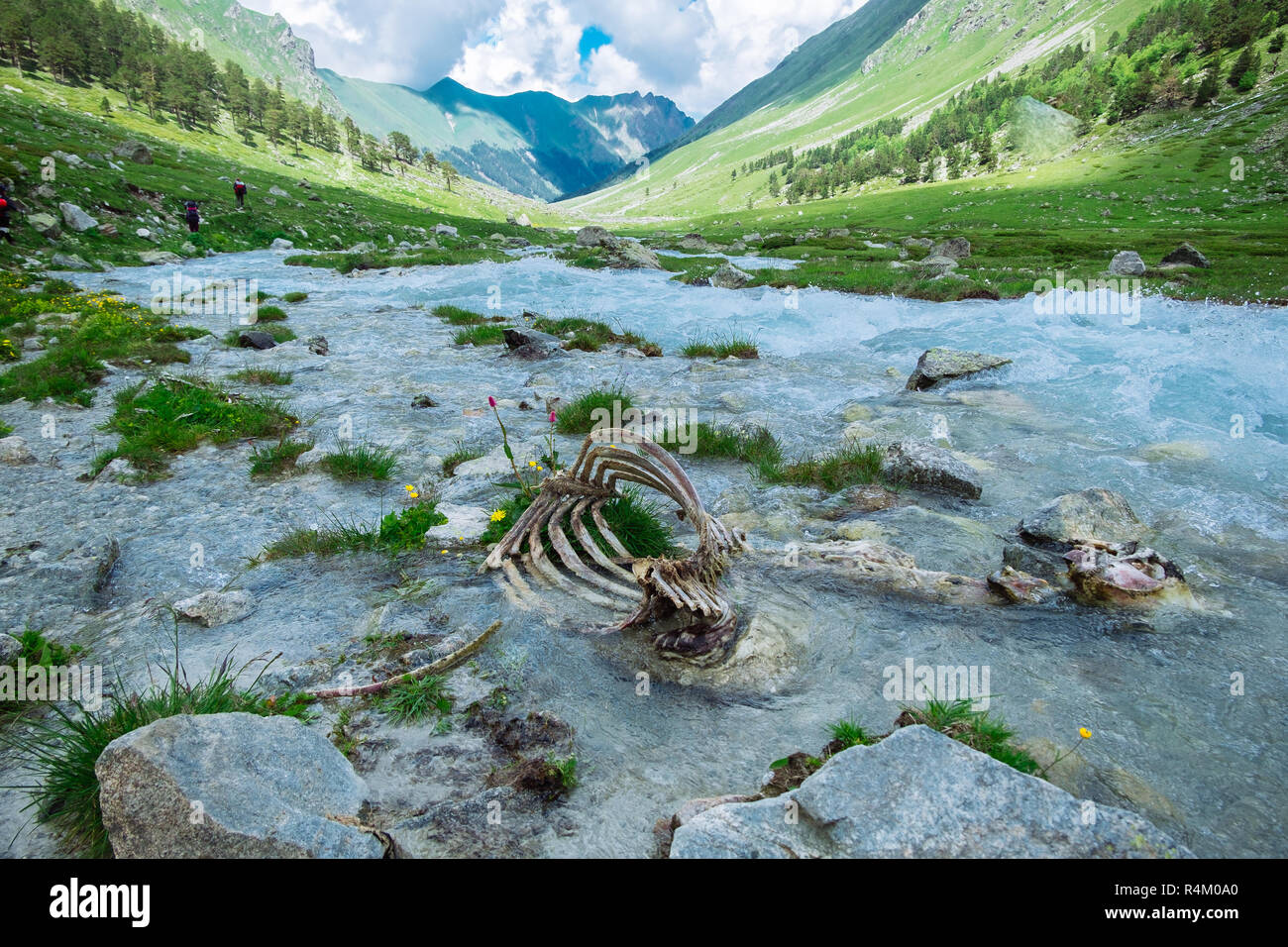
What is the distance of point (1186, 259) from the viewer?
30266mm

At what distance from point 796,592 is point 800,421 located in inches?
239

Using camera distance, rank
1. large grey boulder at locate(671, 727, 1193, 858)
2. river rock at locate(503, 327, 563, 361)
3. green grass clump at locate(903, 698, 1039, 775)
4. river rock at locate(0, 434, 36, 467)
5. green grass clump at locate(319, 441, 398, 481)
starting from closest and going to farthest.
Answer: large grey boulder at locate(671, 727, 1193, 858) → green grass clump at locate(903, 698, 1039, 775) → river rock at locate(0, 434, 36, 467) → green grass clump at locate(319, 441, 398, 481) → river rock at locate(503, 327, 563, 361)

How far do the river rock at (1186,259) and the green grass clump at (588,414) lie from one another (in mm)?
34871

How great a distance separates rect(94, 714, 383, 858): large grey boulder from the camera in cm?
221

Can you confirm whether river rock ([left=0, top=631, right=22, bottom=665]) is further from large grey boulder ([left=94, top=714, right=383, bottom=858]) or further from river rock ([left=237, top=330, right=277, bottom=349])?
river rock ([left=237, top=330, right=277, bottom=349])

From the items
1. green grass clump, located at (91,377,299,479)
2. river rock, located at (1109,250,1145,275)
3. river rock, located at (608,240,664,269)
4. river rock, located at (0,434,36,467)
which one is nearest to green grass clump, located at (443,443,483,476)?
green grass clump, located at (91,377,299,479)

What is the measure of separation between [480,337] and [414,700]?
1379 cm

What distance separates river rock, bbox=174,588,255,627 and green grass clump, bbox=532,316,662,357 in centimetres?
1155

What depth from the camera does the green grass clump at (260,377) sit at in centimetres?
1132

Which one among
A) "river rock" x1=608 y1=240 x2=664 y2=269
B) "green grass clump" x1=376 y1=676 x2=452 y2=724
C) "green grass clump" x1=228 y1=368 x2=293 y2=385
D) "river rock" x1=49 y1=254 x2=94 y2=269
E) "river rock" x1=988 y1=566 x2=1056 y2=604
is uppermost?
"river rock" x1=608 y1=240 x2=664 y2=269

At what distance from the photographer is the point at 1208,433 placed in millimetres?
8828

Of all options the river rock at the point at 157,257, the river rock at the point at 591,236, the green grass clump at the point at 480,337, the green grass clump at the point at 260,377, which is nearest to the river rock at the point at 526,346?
the green grass clump at the point at 480,337

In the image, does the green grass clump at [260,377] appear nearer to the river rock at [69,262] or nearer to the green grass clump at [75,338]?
the green grass clump at [75,338]

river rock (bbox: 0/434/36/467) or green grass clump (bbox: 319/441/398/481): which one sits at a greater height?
river rock (bbox: 0/434/36/467)
